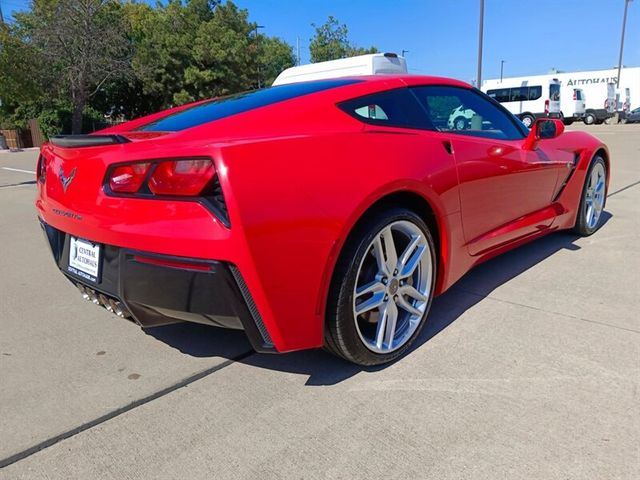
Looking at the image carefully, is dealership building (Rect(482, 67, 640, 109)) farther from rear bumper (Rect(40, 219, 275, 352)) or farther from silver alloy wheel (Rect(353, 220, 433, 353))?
rear bumper (Rect(40, 219, 275, 352))

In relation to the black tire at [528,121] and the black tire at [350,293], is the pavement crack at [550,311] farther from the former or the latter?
the black tire at [528,121]

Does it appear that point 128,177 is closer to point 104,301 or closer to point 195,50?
point 104,301

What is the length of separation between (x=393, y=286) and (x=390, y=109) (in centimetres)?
93

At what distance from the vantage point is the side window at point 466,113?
A: 2.92 meters

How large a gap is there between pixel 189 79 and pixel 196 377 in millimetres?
26903

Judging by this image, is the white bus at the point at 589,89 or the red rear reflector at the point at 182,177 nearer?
the red rear reflector at the point at 182,177

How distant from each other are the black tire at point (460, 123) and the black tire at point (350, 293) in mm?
964

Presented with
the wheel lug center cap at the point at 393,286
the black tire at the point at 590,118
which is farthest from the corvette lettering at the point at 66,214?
the black tire at the point at 590,118

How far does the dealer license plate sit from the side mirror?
285 centimetres

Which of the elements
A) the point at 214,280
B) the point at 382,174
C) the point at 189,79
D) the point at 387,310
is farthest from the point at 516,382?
the point at 189,79

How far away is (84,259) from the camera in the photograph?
2.24m

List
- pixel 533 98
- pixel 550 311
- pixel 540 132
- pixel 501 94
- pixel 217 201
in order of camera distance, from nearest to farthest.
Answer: pixel 217 201, pixel 550 311, pixel 540 132, pixel 533 98, pixel 501 94

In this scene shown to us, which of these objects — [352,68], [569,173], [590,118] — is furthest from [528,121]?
[590,118]

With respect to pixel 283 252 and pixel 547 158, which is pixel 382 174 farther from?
pixel 547 158
